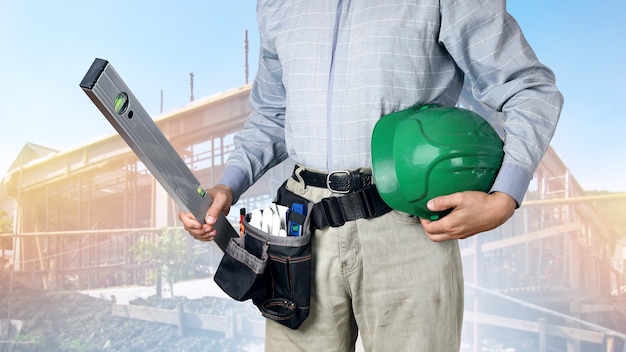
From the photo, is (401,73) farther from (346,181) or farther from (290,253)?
(290,253)

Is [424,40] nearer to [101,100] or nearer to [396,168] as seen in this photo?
[396,168]

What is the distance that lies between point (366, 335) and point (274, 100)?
62 cm

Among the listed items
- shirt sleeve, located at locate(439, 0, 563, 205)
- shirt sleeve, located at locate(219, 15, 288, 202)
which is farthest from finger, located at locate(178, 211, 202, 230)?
shirt sleeve, located at locate(439, 0, 563, 205)

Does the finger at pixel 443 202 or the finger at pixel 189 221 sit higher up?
the finger at pixel 443 202

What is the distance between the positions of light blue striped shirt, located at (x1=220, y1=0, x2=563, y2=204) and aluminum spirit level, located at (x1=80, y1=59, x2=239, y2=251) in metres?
0.25

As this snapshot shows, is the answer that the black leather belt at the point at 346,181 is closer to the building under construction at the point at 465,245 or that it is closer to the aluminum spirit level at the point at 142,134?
the aluminum spirit level at the point at 142,134

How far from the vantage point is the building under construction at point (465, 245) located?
16.8 feet

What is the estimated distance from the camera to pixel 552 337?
5.00 m

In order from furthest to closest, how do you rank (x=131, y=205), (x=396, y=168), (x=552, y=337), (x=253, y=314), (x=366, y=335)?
(x=131, y=205) < (x=253, y=314) < (x=552, y=337) < (x=366, y=335) < (x=396, y=168)

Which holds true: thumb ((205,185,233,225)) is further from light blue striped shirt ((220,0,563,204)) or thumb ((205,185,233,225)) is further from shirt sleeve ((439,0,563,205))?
shirt sleeve ((439,0,563,205))

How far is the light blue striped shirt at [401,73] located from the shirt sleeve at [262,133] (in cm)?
16

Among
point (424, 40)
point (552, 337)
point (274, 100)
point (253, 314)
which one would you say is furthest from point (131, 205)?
point (424, 40)

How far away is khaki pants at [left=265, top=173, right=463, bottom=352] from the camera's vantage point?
95cm

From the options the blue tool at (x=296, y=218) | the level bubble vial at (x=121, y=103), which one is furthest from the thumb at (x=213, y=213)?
the level bubble vial at (x=121, y=103)
